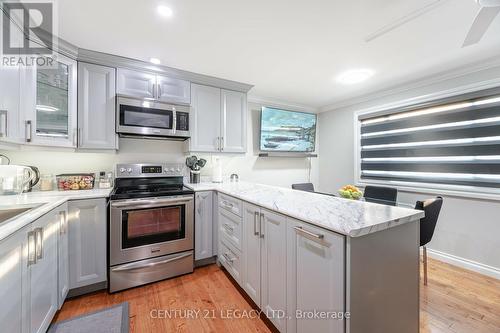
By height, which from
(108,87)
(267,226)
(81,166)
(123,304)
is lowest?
(123,304)

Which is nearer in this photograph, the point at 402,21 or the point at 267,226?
the point at 267,226

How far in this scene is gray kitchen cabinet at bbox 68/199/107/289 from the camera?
182 cm

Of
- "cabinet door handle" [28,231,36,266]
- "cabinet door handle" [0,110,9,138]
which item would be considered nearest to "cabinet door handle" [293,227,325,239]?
"cabinet door handle" [28,231,36,266]

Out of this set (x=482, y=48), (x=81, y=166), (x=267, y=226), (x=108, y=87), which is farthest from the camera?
(x=81, y=166)

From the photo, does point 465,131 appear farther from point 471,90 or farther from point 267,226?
point 267,226

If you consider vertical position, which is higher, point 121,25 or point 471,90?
point 121,25

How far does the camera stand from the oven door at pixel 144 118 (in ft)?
7.32

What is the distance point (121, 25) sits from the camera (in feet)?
5.55

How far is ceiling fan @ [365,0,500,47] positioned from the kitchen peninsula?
1.32 m

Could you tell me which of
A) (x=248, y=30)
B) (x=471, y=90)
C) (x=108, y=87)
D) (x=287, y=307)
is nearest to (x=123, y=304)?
(x=287, y=307)

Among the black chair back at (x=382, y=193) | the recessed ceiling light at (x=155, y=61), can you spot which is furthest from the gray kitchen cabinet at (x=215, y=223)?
the black chair back at (x=382, y=193)

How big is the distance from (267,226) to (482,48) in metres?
2.77

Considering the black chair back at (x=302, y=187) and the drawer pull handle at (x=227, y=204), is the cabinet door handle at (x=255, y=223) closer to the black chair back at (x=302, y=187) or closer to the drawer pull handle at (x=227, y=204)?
the drawer pull handle at (x=227, y=204)

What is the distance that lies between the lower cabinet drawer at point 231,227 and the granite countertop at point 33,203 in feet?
3.76
